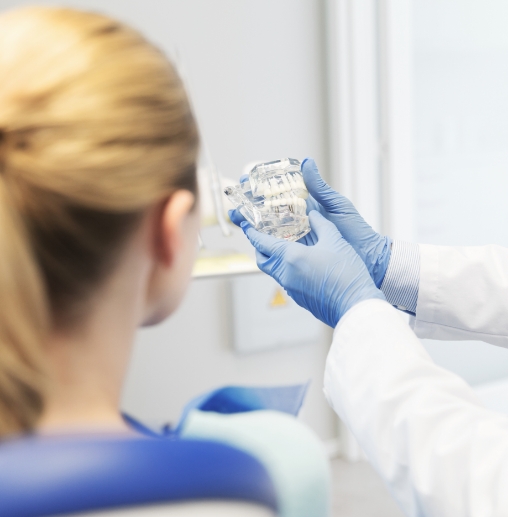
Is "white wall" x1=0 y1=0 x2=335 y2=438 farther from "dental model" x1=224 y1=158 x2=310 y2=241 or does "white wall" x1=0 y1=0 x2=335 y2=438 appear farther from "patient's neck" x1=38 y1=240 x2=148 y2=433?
"patient's neck" x1=38 y1=240 x2=148 y2=433

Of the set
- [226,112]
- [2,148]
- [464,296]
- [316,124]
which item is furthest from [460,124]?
[2,148]

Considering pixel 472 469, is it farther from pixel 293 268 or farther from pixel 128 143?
pixel 128 143

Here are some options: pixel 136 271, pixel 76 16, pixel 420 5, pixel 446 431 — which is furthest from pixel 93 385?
pixel 420 5

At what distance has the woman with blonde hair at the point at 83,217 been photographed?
1.43 feet

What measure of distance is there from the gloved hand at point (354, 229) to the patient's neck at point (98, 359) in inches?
25.6

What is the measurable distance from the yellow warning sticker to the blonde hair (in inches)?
61.5

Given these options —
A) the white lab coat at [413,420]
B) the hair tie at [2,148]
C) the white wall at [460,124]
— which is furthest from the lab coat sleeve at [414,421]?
the white wall at [460,124]

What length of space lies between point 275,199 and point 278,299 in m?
1.11

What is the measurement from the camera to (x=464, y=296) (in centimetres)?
114

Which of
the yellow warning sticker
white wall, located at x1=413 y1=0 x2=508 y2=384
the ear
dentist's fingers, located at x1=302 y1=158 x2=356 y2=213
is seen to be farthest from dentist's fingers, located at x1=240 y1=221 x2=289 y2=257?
white wall, located at x1=413 y1=0 x2=508 y2=384

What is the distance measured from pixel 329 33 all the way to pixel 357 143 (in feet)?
1.31

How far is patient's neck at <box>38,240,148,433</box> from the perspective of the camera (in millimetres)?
483

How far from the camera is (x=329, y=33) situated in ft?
6.56

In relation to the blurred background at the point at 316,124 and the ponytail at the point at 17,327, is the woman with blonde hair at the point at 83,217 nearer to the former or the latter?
the ponytail at the point at 17,327
